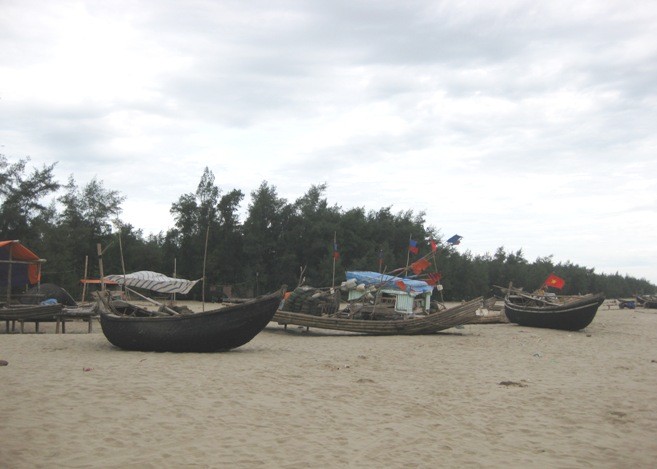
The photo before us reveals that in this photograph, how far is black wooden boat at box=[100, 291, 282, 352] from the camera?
507 inches

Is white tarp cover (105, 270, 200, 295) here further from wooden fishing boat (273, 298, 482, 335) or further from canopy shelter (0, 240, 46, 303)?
wooden fishing boat (273, 298, 482, 335)

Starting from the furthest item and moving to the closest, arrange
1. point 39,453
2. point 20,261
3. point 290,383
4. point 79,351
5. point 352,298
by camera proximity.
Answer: point 352,298 → point 20,261 → point 79,351 → point 290,383 → point 39,453

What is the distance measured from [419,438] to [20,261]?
1815 centimetres

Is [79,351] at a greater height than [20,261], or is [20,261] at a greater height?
[20,261]

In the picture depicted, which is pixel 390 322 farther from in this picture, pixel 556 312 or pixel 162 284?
pixel 556 312

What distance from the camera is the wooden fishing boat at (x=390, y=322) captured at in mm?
19672

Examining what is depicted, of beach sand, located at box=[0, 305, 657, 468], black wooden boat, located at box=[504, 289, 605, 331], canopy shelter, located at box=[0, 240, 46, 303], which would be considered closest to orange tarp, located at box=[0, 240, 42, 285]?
canopy shelter, located at box=[0, 240, 46, 303]

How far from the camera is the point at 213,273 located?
171 feet

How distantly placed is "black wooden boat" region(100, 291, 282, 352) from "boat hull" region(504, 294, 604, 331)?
15959mm

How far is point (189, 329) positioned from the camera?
12.9 metres

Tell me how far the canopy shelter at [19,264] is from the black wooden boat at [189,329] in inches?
339

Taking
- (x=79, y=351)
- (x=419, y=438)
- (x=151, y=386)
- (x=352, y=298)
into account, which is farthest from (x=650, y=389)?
(x=352, y=298)

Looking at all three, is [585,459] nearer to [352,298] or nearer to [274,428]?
[274,428]

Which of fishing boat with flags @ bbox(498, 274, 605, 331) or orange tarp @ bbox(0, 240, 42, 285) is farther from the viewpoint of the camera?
fishing boat with flags @ bbox(498, 274, 605, 331)
